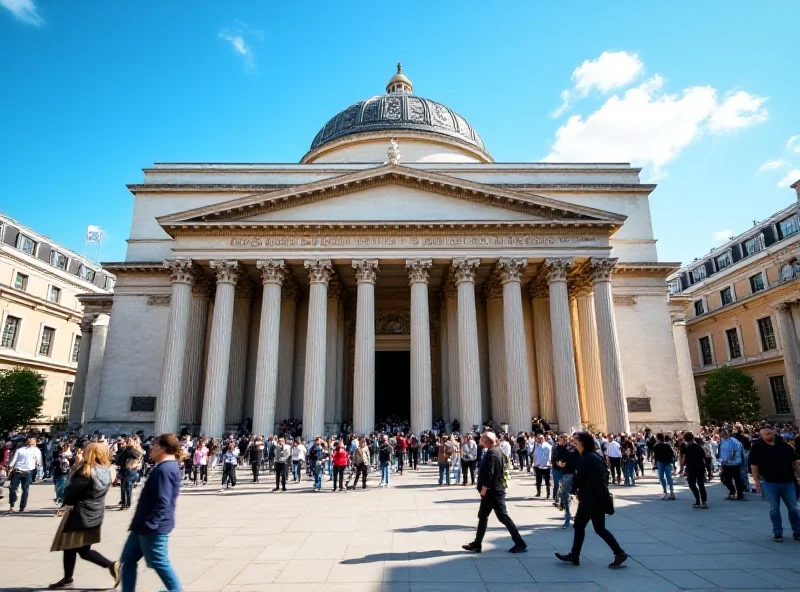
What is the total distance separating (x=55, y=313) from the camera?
42.6m

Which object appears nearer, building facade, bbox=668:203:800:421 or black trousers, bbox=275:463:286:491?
black trousers, bbox=275:463:286:491

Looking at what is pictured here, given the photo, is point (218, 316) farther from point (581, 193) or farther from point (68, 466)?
point (581, 193)

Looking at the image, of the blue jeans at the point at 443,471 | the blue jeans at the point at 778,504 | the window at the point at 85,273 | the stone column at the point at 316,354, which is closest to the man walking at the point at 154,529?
the blue jeans at the point at 778,504

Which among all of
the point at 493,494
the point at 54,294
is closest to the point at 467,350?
the point at 493,494

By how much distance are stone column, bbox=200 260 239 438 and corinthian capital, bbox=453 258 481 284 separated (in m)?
11.5

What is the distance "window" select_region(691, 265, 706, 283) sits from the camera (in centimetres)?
5001

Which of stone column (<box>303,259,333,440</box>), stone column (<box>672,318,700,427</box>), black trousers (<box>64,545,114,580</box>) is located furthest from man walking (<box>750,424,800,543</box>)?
stone column (<box>672,318,700,427</box>)

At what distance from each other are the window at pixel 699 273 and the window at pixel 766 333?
10.2 metres

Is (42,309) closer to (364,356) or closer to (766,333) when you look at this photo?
(364,356)

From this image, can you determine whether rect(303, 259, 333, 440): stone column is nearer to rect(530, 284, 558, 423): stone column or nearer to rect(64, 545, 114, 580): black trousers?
rect(530, 284, 558, 423): stone column

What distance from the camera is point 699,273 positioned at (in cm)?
5069

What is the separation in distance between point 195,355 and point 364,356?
10.1 meters

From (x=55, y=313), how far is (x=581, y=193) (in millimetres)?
44385

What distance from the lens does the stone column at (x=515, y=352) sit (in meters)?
23.4
